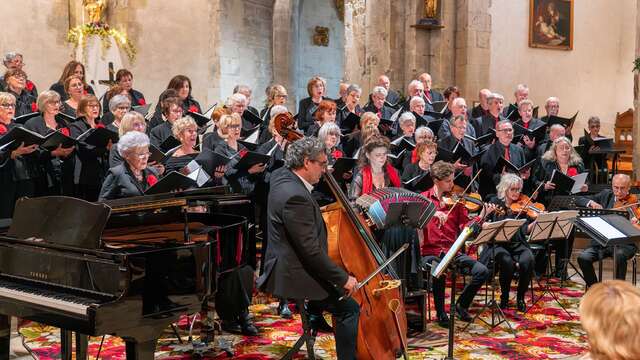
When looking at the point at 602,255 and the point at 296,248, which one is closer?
the point at 296,248

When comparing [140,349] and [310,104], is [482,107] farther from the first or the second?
[140,349]

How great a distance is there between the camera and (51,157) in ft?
23.0

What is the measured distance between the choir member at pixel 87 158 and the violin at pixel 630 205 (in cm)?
458

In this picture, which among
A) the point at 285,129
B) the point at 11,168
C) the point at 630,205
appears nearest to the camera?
the point at 285,129

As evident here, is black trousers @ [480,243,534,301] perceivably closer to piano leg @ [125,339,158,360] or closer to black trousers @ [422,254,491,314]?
black trousers @ [422,254,491,314]

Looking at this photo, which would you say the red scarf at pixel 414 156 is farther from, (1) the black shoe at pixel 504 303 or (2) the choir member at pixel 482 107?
(2) the choir member at pixel 482 107

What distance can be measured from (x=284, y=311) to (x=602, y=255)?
2766 mm

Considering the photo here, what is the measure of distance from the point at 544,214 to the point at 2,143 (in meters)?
4.23

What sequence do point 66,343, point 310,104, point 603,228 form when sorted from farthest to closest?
point 310,104
point 603,228
point 66,343

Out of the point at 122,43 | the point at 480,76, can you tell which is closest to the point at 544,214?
the point at 480,76

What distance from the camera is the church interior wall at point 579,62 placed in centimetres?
1306

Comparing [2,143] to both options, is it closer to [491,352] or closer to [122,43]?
[491,352]

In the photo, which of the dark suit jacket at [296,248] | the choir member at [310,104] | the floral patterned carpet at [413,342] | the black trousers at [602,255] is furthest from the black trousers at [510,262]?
the choir member at [310,104]

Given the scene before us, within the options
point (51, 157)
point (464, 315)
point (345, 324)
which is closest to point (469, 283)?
point (464, 315)
